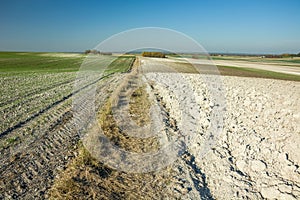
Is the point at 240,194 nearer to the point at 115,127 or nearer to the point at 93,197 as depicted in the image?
the point at 93,197

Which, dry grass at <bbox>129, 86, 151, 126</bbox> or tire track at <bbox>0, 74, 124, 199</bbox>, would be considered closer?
tire track at <bbox>0, 74, 124, 199</bbox>

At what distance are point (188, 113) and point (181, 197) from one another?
18.4 feet

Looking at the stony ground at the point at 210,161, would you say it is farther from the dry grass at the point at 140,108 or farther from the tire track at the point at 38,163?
the dry grass at the point at 140,108

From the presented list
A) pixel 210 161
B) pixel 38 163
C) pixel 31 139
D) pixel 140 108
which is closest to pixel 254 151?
pixel 210 161

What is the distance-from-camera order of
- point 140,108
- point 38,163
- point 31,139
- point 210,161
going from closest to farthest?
point 38,163
point 210,161
point 31,139
point 140,108

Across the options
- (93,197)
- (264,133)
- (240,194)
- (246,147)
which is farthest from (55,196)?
(264,133)

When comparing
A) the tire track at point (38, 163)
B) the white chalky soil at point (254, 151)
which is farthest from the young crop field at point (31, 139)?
the white chalky soil at point (254, 151)

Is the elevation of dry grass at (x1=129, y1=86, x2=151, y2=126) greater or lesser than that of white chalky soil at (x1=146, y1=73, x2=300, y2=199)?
lesser

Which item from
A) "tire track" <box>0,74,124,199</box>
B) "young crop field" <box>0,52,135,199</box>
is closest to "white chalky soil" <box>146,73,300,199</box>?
"tire track" <box>0,74,124,199</box>

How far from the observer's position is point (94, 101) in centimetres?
1325

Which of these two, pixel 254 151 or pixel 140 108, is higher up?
pixel 254 151

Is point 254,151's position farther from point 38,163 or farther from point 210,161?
point 38,163

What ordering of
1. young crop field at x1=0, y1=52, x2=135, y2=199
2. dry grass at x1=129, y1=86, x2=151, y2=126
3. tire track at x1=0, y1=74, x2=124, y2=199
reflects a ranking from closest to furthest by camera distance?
tire track at x1=0, y1=74, x2=124, y2=199
young crop field at x1=0, y1=52, x2=135, y2=199
dry grass at x1=129, y1=86, x2=151, y2=126

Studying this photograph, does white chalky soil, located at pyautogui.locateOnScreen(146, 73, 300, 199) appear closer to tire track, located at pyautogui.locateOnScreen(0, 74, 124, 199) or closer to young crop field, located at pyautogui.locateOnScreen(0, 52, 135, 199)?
tire track, located at pyautogui.locateOnScreen(0, 74, 124, 199)
